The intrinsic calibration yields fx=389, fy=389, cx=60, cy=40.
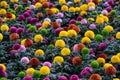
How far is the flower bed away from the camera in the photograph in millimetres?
3967

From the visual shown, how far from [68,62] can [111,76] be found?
56 cm

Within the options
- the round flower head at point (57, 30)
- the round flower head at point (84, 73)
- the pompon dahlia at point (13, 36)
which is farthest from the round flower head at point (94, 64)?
the pompon dahlia at point (13, 36)

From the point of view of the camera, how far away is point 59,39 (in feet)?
15.3

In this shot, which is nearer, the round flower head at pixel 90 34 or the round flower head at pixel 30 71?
the round flower head at pixel 30 71

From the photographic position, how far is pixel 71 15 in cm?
554

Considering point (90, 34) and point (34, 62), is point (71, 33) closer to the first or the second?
point (90, 34)

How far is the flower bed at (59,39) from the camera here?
156 inches

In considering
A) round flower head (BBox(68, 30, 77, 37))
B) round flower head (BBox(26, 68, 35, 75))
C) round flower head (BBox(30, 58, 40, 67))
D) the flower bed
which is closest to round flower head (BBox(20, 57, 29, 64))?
the flower bed

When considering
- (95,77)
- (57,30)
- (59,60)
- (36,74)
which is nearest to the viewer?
(95,77)

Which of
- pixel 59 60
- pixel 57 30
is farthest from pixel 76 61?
pixel 57 30

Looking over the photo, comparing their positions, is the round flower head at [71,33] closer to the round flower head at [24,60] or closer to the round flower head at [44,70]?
the round flower head at [24,60]

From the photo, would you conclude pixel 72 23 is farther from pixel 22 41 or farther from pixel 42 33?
pixel 22 41

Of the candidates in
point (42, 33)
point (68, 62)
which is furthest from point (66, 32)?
point (68, 62)

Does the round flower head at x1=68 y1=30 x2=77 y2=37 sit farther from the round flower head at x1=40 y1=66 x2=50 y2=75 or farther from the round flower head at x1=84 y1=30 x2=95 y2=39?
the round flower head at x1=40 y1=66 x2=50 y2=75
